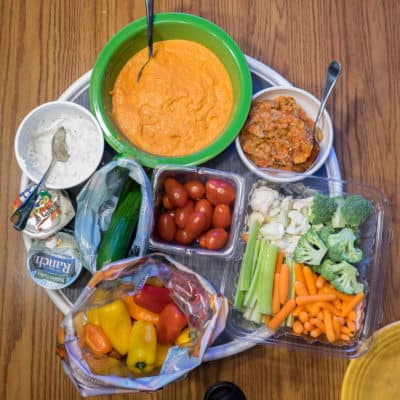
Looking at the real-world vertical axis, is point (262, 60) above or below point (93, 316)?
above

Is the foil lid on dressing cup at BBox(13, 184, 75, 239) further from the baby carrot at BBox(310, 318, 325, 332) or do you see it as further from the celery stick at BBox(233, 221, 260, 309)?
the baby carrot at BBox(310, 318, 325, 332)

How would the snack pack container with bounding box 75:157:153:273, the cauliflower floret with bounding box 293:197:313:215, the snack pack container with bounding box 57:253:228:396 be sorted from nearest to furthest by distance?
the snack pack container with bounding box 57:253:228:396 < the snack pack container with bounding box 75:157:153:273 < the cauliflower floret with bounding box 293:197:313:215

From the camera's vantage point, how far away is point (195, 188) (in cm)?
A: 151

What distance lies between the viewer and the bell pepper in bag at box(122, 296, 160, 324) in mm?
1441

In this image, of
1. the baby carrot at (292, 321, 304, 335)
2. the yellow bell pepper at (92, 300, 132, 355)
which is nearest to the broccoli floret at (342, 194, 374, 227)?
the baby carrot at (292, 321, 304, 335)

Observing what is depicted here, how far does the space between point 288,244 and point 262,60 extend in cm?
62

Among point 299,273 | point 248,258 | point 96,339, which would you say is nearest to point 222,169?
point 248,258

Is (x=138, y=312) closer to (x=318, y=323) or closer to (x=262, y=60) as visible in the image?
(x=318, y=323)

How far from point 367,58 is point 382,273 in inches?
28.5

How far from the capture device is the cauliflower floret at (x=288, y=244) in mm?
1513

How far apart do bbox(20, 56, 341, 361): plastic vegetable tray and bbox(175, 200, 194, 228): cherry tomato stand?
0.12 meters

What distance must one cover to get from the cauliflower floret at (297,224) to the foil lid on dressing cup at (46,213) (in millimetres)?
662

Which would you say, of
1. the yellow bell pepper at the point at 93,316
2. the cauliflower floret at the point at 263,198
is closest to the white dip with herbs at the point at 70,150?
the yellow bell pepper at the point at 93,316

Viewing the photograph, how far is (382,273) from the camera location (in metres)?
1.53
